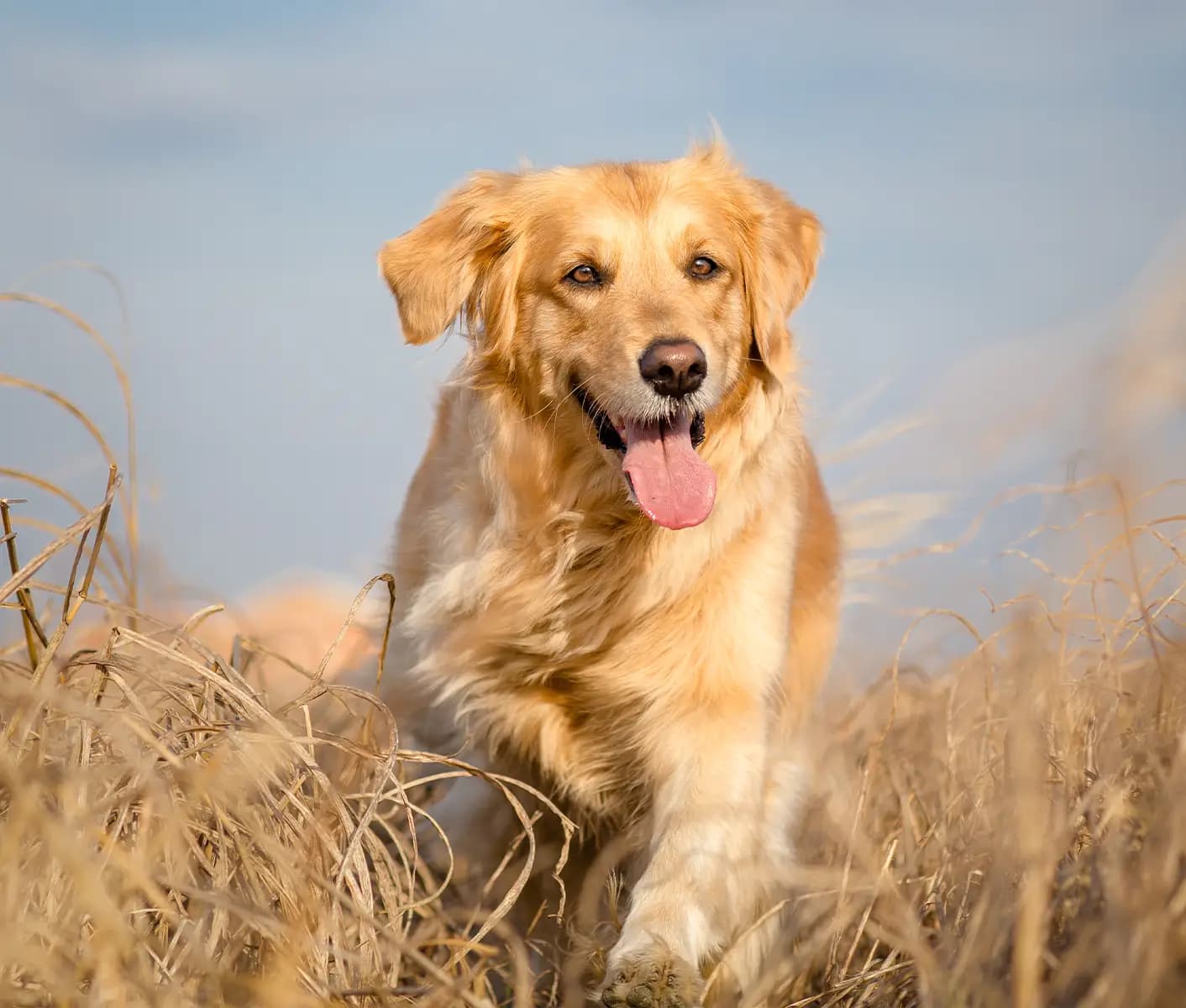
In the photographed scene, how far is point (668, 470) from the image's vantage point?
3.42 meters

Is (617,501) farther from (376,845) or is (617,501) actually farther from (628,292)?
(376,845)

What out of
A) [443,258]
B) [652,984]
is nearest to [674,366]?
[443,258]

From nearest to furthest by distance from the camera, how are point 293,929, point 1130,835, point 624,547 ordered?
point 293,929 < point 1130,835 < point 624,547

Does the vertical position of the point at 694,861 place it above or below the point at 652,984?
above

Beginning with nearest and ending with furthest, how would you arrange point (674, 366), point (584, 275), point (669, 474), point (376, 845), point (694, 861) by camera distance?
1. point (376, 845)
2. point (694, 861)
3. point (674, 366)
4. point (669, 474)
5. point (584, 275)

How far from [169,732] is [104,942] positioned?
737 mm

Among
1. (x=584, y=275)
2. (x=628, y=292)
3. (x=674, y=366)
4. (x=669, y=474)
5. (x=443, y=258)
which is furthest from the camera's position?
(x=443, y=258)

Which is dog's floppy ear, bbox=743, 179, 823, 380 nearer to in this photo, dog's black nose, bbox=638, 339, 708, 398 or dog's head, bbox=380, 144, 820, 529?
dog's head, bbox=380, 144, 820, 529

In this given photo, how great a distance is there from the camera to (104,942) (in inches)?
67.5

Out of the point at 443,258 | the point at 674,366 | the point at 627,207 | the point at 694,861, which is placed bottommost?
the point at 694,861

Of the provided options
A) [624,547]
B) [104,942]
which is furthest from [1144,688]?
[104,942]

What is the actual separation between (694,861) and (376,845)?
2.74 feet

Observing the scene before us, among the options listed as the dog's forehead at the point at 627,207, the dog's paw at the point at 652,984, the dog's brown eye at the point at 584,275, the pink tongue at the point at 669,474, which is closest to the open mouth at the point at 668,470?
the pink tongue at the point at 669,474

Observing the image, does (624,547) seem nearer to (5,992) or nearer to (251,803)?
(251,803)
